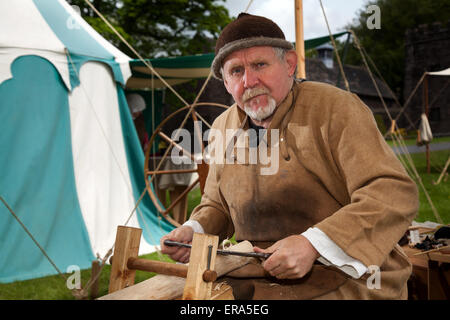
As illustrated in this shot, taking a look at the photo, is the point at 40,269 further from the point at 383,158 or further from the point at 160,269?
the point at 383,158

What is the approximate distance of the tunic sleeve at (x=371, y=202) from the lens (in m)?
1.10

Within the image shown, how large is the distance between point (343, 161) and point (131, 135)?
3.71 m

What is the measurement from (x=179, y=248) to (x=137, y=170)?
3469 millimetres

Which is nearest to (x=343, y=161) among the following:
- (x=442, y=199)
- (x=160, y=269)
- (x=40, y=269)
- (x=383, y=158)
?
(x=383, y=158)

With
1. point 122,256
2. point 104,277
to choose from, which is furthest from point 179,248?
point 104,277

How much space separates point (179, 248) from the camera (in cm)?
136

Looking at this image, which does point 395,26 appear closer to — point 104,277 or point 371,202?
point 104,277

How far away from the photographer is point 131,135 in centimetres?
462

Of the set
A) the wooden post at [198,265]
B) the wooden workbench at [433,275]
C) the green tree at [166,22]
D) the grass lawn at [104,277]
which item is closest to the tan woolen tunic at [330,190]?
the wooden post at [198,265]

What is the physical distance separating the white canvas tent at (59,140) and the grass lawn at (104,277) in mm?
180

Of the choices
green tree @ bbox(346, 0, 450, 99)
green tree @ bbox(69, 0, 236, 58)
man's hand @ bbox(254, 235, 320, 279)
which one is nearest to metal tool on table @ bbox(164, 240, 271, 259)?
man's hand @ bbox(254, 235, 320, 279)

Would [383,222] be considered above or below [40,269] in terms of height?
above

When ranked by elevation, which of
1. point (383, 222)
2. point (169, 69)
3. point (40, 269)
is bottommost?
point (40, 269)
